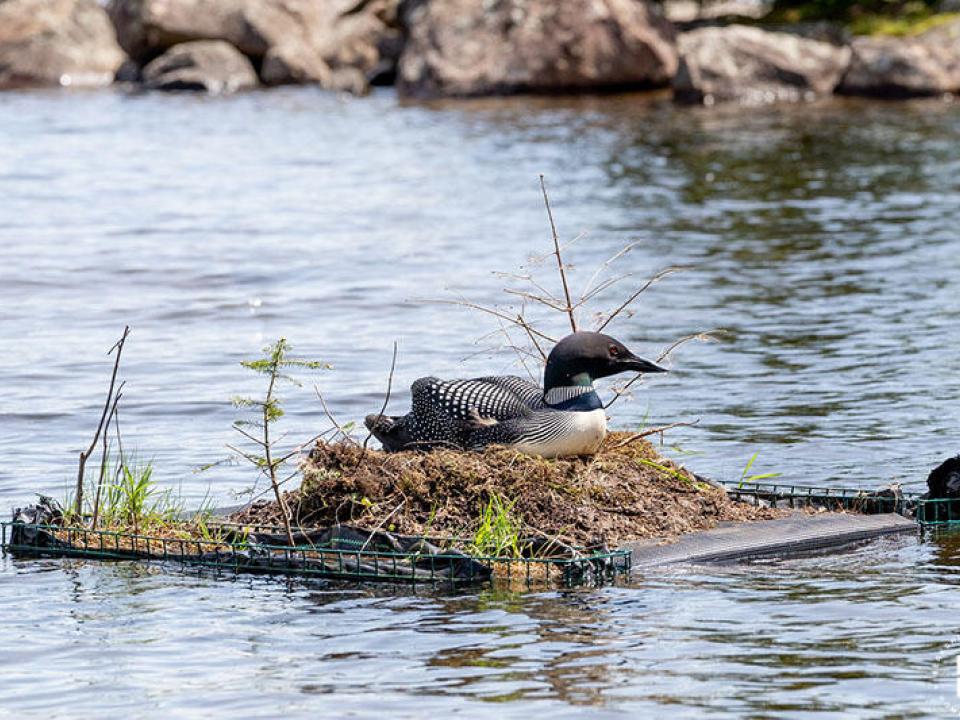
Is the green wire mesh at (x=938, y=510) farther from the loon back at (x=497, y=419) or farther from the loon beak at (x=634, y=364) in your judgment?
the loon back at (x=497, y=419)

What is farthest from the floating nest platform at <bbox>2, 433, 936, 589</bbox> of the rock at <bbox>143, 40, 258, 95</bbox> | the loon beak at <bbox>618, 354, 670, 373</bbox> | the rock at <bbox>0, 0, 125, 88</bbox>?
the rock at <bbox>0, 0, 125, 88</bbox>

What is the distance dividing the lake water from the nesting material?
48cm

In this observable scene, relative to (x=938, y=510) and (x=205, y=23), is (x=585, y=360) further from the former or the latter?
(x=205, y=23)

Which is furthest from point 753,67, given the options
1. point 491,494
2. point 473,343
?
point 491,494

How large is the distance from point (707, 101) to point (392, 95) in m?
8.62

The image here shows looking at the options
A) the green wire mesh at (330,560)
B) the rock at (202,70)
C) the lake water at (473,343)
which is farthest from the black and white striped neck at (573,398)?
the rock at (202,70)

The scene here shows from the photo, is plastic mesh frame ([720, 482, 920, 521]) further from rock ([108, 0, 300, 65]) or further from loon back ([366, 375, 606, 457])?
rock ([108, 0, 300, 65])

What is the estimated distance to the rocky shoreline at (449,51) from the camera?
41.4 meters

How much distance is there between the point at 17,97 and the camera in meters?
46.1

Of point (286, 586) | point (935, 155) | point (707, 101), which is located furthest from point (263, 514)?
point (707, 101)

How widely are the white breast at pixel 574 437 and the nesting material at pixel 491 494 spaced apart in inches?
2.8

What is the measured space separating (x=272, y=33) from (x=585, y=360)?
40.8 m

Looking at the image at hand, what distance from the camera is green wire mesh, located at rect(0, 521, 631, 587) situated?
888 cm

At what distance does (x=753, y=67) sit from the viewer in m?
41.8
